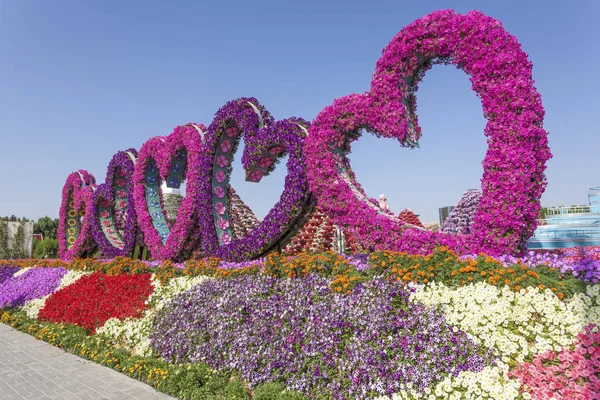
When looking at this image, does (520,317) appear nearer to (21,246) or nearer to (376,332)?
(376,332)

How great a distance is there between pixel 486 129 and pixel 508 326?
98.2 inches

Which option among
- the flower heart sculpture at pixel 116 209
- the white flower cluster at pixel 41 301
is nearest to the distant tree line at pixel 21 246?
the flower heart sculpture at pixel 116 209

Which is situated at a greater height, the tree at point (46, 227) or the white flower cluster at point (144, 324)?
the tree at point (46, 227)

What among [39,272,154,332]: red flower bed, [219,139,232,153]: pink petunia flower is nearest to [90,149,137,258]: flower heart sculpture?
[39,272,154,332]: red flower bed

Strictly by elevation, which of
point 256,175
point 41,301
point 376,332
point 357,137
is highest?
point 357,137

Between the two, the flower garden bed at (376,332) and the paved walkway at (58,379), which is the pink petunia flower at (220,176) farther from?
the paved walkway at (58,379)

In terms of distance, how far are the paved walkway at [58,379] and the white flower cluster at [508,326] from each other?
3069 mm

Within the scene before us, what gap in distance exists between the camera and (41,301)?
10180 mm

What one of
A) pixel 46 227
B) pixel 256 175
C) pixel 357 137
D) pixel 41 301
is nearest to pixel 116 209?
pixel 41 301

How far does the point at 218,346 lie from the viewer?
16.9ft

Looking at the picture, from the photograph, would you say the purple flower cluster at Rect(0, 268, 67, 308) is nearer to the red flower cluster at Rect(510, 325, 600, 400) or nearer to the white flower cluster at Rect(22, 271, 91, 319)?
the white flower cluster at Rect(22, 271, 91, 319)

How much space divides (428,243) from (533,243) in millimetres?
10124

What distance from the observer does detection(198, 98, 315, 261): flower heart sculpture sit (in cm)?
738

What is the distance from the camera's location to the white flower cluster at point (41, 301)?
379 inches
